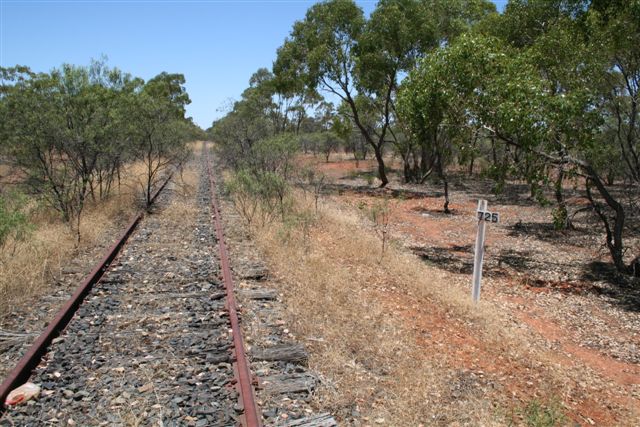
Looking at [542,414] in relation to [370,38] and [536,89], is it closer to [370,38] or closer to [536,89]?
[536,89]

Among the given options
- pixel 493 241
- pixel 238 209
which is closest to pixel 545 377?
pixel 493 241

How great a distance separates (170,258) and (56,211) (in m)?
5.97

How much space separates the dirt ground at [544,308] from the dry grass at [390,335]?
82 mm

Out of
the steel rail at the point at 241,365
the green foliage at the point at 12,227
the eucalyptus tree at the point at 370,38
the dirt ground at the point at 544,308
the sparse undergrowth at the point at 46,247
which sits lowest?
the dirt ground at the point at 544,308

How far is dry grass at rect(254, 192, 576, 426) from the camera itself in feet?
15.6

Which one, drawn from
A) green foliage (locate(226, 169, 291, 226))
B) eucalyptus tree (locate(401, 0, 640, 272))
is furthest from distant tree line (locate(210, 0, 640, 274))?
green foliage (locate(226, 169, 291, 226))

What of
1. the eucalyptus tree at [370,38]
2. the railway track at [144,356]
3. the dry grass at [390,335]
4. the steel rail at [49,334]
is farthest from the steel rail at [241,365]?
the eucalyptus tree at [370,38]

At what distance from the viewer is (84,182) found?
13.1 meters

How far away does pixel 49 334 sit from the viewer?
568 centimetres

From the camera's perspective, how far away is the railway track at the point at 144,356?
14.4 ft

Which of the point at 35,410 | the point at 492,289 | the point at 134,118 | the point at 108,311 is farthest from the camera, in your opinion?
the point at 134,118

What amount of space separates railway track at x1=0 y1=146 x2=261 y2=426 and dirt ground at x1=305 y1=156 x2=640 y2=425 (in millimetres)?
2582

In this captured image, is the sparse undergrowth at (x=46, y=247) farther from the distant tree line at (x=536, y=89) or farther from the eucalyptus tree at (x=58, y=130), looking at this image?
the distant tree line at (x=536, y=89)

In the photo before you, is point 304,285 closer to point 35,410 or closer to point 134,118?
point 35,410
